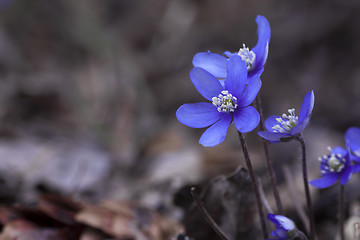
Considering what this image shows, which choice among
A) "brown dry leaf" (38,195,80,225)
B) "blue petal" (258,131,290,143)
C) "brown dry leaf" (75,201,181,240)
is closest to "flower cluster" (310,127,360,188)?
"blue petal" (258,131,290,143)

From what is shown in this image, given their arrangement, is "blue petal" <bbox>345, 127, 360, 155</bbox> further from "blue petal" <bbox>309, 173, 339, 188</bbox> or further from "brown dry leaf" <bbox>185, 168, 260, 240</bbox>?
"brown dry leaf" <bbox>185, 168, 260, 240</bbox>

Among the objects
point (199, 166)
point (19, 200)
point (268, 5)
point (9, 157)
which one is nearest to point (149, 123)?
point (199, 166)

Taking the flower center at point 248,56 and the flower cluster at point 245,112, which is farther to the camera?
the flower center at point 248,56

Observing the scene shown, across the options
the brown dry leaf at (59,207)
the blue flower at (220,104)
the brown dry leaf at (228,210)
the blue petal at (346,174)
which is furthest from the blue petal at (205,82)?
the brown dry leaf at (59,207)

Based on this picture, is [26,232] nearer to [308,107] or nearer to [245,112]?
[245,112]

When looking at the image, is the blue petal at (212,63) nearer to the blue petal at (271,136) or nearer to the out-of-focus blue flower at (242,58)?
the out-of-focus blue flower at (242,58)

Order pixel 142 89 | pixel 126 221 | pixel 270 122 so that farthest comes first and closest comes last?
pixel 142 89
pixel 126 221
pixel 270 122

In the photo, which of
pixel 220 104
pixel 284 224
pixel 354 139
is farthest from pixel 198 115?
pixel 354 139
